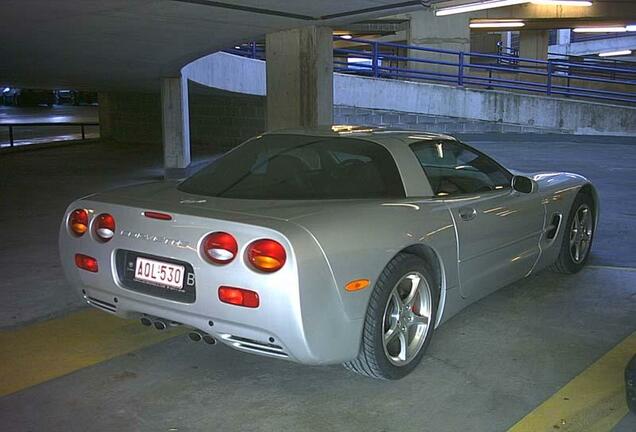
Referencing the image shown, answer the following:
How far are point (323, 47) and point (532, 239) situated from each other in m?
4.54

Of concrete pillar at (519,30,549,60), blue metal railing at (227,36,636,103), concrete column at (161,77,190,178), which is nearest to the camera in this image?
concrete column at (161,77,190,178)

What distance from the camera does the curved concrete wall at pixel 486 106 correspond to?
738 inches

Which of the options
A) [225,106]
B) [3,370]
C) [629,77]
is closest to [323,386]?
[3,370]

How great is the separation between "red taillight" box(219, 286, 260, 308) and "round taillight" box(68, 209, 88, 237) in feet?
3.36

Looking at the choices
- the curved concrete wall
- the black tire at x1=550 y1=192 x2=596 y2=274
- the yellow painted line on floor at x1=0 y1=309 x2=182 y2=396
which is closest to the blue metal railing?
the curved concrete wall

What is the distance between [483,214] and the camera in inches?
170

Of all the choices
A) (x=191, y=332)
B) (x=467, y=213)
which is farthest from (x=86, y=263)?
(x=467, y=213)

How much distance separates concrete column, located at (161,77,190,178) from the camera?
13.6 meters

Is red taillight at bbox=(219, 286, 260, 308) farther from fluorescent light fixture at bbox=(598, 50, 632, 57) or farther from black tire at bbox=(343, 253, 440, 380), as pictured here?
fluorescent light fixture at bbox=(598, 50, 632, 57)

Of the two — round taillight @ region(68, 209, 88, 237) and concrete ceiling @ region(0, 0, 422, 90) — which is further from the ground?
concrete ceiling @ region(0, 0, 422, 90)

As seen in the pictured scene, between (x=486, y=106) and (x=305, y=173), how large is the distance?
53.4ft

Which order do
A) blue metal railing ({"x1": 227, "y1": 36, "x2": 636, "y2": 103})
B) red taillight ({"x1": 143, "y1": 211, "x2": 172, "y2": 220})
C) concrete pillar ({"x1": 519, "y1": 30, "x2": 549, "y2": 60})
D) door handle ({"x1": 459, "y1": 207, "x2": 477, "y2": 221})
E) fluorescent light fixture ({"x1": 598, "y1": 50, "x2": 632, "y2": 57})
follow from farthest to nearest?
fluorescent light fixture ({"x1": 598, "y1": 50, "x2": 632, "y2": 57})
concrete pillar ({"x1": 519, "y1": 30, "x2": 549, "y2": 60})
blue metal railing ({"x1": 227, "y1": 36, "x2": 636, "y2": 103})
door handle ({"x1": 459, "y1": 207, "x2": 477, "y2": 221})
red taillight ({"x1": 143, "y1": 211, "x2": 172, "y2": 220})

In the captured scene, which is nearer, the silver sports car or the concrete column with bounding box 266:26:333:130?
the silver sports car

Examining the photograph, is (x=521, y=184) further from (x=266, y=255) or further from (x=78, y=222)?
(x=78, y=222)
